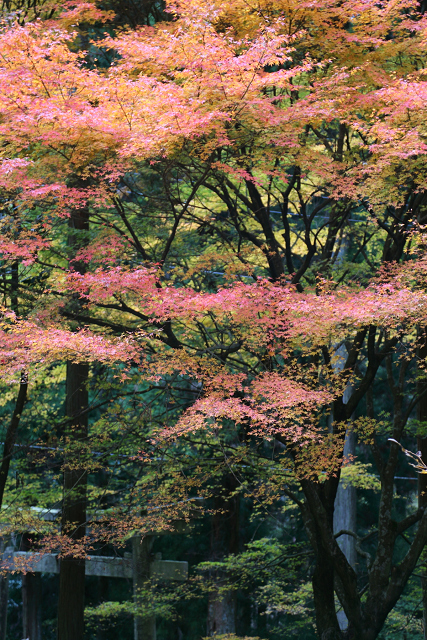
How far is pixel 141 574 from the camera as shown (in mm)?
8969

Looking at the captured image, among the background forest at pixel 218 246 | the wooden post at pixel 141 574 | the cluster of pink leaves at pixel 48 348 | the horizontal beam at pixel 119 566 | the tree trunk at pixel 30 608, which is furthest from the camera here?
the tree trunk at pixel 30 608

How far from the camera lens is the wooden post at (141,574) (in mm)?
8719

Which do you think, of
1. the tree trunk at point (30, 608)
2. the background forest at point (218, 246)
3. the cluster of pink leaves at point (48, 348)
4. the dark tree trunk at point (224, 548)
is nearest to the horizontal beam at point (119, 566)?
the background forest at point (218, 246)

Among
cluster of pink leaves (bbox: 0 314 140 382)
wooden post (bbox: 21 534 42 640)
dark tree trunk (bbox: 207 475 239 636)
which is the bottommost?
wooden post (bbox: 21 534 42 640)

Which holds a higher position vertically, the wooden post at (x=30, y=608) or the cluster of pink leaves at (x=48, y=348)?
the cluster of pink leaves at (x=48, y=348)

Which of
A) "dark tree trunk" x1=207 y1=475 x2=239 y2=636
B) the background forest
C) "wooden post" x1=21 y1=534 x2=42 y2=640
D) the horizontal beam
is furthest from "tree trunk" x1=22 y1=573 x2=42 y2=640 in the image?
the background forest

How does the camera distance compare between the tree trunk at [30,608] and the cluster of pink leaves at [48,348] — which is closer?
the cluster of pink leaves at [48,348]

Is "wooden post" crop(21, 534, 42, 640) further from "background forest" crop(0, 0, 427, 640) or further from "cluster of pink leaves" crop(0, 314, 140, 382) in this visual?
"cluster of pink leaves" crop(0, 314, 140, 382)

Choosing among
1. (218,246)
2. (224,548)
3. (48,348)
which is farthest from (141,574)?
(48,348)

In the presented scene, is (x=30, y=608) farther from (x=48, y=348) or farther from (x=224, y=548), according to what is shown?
(x=48, y=348)

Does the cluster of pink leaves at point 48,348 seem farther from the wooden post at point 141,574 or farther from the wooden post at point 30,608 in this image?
the wooden post at point 30,608

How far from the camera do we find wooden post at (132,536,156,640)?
28.6ft

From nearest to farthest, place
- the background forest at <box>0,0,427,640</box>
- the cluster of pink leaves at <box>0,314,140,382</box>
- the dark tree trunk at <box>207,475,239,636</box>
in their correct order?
the cluster of pink leaves at <box>0,314,140,382</box>, the background forest at <box>0,0,427,640</box>, the dark tree trunk at <box>207,475,239,636</box>

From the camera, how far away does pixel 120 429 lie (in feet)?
24.3
